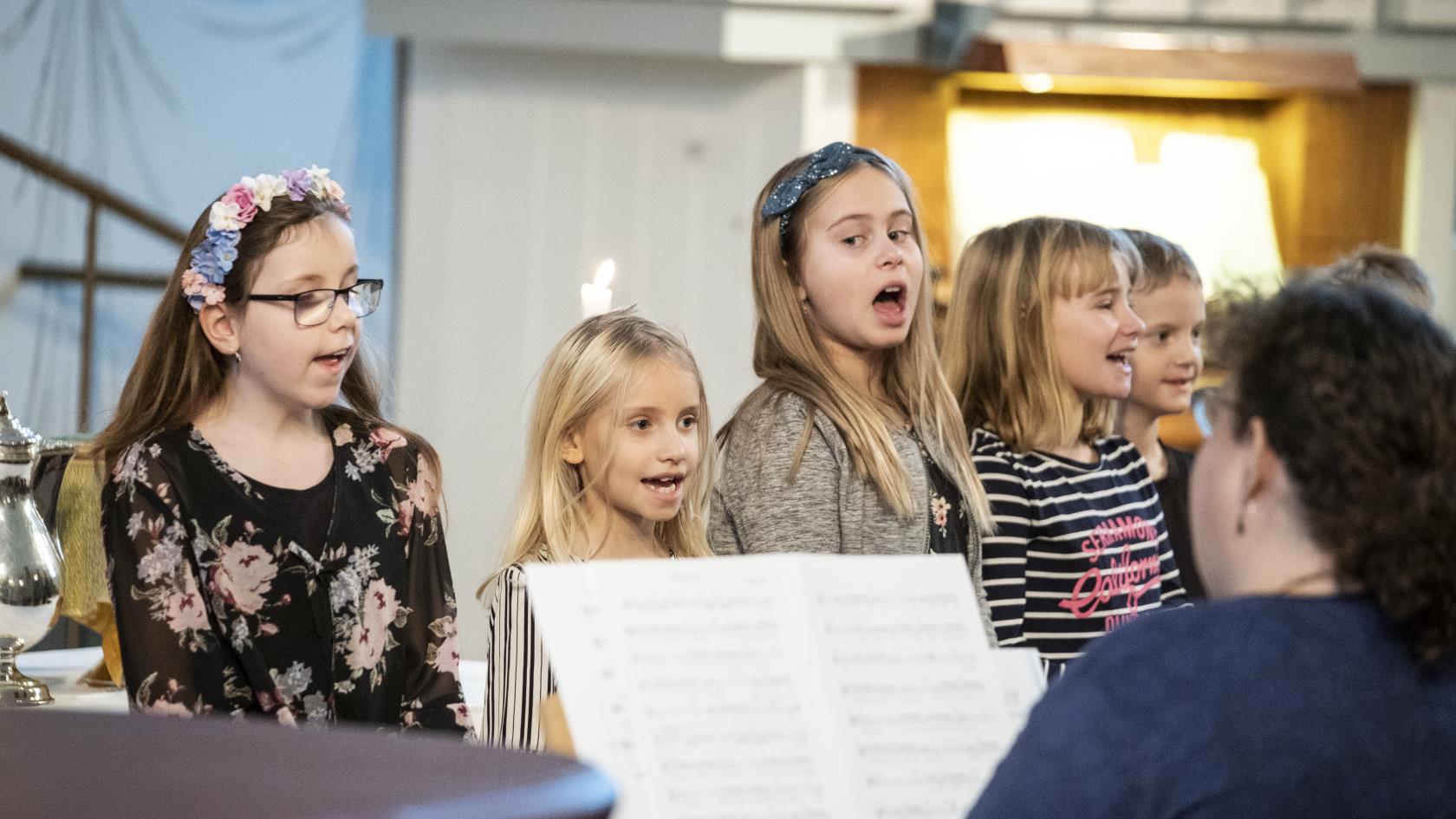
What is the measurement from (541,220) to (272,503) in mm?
2091

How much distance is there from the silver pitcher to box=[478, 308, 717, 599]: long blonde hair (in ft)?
1.68

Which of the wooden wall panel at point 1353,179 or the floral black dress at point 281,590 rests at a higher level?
the wooden wall panel at point 1353,179

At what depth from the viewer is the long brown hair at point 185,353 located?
181cm

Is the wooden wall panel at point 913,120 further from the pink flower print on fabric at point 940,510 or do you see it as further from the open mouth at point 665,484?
the open mouth at point 665,484

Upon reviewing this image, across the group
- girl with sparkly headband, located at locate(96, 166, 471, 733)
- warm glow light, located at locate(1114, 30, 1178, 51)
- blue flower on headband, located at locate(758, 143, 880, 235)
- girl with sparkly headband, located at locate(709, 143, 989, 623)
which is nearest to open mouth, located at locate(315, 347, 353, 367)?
girl with sparkly headband, located at locate(96, 166, 471, 733)

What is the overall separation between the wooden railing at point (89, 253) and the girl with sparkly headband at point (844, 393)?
7.27 ft

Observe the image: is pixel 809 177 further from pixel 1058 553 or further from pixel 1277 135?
pixel 1277 135

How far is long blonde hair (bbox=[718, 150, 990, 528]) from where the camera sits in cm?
188

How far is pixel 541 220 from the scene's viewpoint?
12.4 ft

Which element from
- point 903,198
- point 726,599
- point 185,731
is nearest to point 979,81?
point 903,198

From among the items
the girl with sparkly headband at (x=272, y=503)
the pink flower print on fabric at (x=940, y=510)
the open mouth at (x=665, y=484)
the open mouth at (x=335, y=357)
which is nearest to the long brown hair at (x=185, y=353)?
the girl with sparkly headband at (x=272, y=503)

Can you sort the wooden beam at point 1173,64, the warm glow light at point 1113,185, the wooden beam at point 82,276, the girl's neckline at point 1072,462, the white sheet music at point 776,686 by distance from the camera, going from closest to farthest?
the white sheet music at point 776,686 → the girl's neckline at point 1072,462 → the wooden beam at point 1173,64 → the warm glow light at point 1113,185 → the wooden beam at point 82,276

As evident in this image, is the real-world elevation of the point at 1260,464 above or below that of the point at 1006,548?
above

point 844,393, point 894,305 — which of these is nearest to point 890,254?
point 894,305
